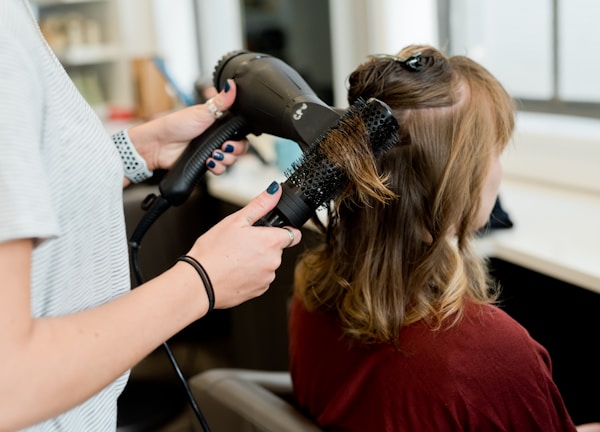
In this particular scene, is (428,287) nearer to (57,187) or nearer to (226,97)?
(226,97)

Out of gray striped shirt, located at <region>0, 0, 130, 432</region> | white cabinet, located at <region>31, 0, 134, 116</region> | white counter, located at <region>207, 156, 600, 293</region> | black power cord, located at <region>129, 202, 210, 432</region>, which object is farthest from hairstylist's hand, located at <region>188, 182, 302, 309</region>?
white cabinet, located at <region>31, 0, 134, 116</region>

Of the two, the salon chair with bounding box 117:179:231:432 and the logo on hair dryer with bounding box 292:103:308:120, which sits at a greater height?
the logo on hair dryer with bounding box 292:103:308:120

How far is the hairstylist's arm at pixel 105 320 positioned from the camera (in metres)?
0.57

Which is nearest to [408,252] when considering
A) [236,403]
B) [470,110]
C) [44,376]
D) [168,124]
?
[470,110]

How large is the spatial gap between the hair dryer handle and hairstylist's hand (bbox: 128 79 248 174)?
0.03 ft

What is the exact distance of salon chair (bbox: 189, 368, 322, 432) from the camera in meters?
0.95

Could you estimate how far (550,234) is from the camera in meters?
1.34

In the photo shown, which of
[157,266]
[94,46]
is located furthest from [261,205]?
[94,46]

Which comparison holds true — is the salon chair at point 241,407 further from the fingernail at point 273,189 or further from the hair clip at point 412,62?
the hair clip at point 412,62

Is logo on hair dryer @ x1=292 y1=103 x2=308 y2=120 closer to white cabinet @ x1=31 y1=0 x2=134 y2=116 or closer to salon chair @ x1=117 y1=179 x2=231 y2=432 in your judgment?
salon chair @ x1=117 y1=179 x2=231 y2=432

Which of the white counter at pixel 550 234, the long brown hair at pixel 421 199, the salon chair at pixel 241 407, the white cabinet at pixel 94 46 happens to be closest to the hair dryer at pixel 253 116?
the long brown hair at pixel 421 199

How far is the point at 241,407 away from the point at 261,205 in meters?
0.35

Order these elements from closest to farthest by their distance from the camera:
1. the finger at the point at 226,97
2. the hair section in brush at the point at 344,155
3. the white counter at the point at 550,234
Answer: the hair section in brush at the point at 344,155 → the finger at the point at 226,97 → the white counter at the point at 550,234

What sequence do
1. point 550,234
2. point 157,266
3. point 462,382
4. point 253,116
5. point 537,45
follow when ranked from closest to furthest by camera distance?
point 462,382
point 253,116
point 550,234
point 157,266
point 537,45
